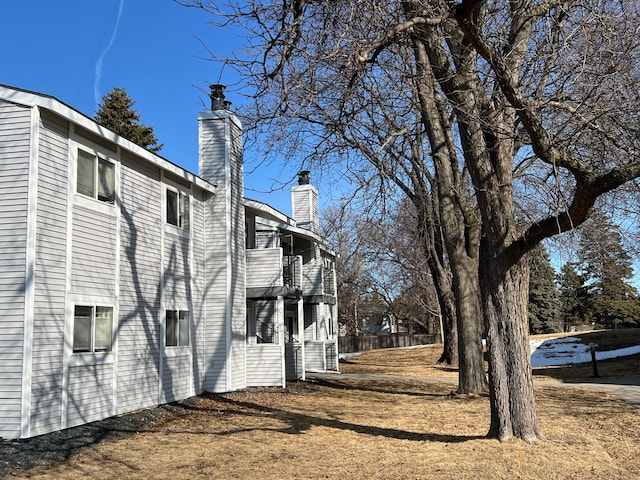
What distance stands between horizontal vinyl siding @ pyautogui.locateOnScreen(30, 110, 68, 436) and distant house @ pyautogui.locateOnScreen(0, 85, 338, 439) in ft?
0.08

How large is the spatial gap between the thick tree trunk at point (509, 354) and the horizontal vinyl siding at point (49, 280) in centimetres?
729

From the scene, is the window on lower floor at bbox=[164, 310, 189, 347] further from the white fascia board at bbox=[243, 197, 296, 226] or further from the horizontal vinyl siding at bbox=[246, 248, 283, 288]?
the white fascia board at bbox=[243, 197, 296, 226]

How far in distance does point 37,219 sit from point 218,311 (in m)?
7.23

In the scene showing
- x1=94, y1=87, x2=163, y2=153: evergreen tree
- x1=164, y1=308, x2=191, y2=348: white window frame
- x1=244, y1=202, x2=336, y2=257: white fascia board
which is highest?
x1=94, y1=87, x2=163, y2=153: evergreen tree

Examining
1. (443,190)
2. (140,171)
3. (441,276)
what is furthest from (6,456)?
(441,276)

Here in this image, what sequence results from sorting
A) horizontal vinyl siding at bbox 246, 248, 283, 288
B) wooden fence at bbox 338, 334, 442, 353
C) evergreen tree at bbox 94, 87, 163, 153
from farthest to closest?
wooden fence at bbox 338, 334, 442, 353
evergreen tree at bbox 94, 87, 163, 153
horizontal vinyl siding at bbox 246, 248, 283, 288

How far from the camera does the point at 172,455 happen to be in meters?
8.94

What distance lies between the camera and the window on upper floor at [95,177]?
1125 cm

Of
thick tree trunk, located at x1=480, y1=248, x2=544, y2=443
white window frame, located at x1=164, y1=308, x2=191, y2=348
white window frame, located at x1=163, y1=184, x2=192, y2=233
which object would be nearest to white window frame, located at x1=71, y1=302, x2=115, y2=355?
white window frame, located at x1=164, y1=308, x2=191, y2=348

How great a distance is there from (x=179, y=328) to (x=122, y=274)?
3045mm

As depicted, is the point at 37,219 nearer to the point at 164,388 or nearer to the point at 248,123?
the point at 248,123

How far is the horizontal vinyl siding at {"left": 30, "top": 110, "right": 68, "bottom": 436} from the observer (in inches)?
376

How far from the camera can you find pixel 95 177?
11695mm

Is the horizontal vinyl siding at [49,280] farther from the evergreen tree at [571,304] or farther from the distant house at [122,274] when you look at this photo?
the evergreen tree at [571,304]
